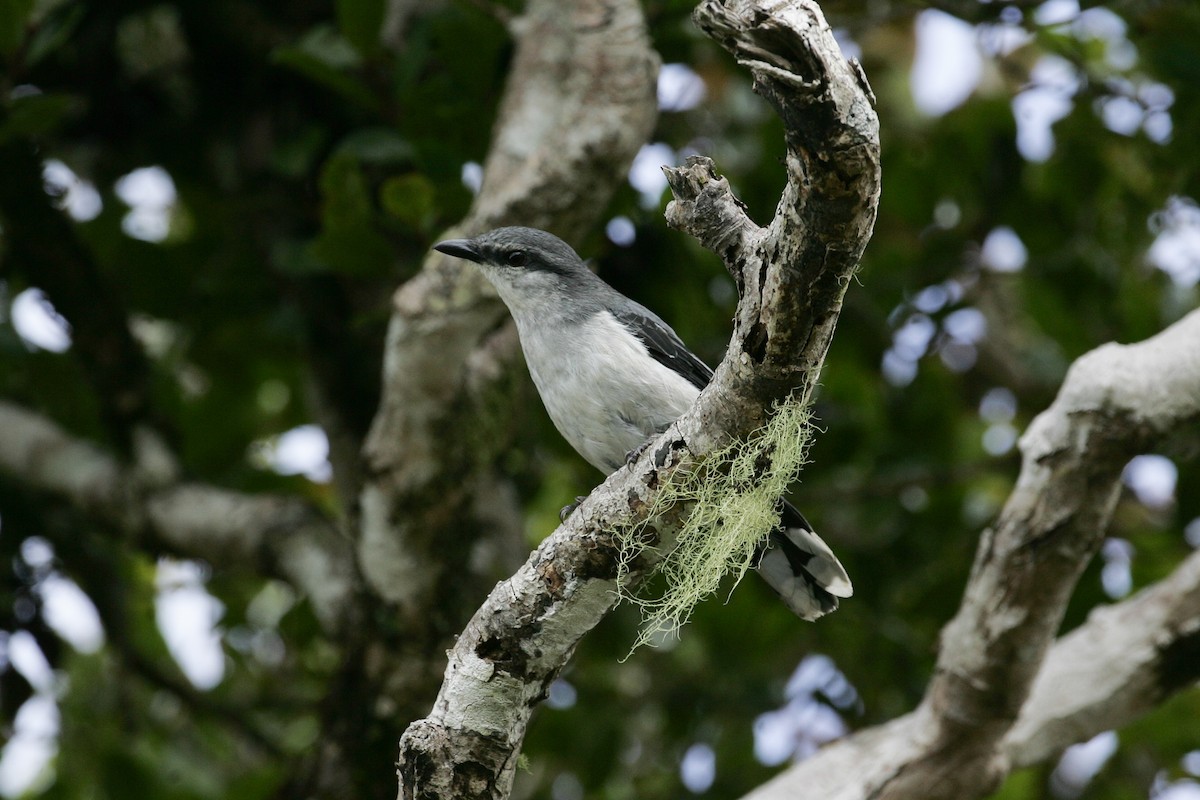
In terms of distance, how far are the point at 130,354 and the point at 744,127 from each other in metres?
3.31

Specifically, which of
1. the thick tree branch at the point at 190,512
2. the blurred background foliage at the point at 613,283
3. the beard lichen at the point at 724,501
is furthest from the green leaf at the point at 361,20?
the beard lichen at the point at 724,501

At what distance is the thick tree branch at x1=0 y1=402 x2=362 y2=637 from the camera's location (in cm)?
478

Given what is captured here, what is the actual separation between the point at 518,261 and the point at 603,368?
541 mm

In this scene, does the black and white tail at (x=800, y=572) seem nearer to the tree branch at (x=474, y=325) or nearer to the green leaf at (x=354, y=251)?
the tree branch at (x=474, y=325)

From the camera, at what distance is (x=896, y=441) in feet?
18.4

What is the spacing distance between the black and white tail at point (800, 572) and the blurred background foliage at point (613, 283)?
1.63m

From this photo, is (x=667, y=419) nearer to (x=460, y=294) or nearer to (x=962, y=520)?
(x=460, y=294)

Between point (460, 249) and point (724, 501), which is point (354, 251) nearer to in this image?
point (460, 249)

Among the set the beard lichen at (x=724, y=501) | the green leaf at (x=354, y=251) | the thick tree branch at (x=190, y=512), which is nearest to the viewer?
the beard lichen at (x=724, y=501)

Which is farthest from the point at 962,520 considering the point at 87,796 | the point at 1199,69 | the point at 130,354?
the point at 87,796

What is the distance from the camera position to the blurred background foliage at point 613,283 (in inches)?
199

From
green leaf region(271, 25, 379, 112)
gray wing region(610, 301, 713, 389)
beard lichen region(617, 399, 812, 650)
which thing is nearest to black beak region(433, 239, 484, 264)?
gray wing region(610, 301, 713, 389)

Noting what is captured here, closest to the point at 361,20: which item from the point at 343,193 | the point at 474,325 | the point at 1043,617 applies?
the point at 343,193

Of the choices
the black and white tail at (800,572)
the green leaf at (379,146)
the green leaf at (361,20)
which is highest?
the green leaf at (361,20)
